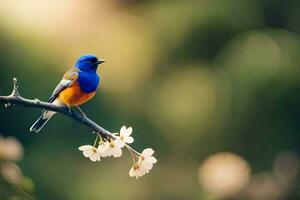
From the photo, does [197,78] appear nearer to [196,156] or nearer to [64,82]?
[196,156]

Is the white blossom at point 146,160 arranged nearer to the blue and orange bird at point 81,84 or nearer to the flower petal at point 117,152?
the flower petal at point 117,152

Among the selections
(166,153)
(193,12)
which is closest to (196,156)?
(166,153)

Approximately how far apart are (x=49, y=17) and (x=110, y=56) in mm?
378

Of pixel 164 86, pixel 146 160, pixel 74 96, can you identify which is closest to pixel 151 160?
pixel 146 160

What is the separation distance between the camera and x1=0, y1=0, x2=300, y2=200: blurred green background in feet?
13.1

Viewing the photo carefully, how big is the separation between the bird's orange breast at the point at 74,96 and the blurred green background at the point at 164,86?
2814 millimetres

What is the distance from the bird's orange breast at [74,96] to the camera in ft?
2.96

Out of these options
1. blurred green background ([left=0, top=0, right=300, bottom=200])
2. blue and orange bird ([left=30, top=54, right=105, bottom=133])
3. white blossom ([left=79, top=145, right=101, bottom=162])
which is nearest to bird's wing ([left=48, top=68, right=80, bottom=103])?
blue and orange bird ([left=30, top=54, right=105, bottom=133])

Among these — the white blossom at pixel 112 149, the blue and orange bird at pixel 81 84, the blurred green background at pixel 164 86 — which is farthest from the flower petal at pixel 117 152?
the blurred green background at pixel 164 86

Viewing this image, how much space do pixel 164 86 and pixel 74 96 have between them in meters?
3.60

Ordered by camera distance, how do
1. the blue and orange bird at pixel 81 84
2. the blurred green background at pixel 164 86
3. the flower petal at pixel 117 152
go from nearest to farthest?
the flower petal at pixel 117 152 < the blue and orange bird at pixel 81 84 < the blurred green background at pixel 164 86

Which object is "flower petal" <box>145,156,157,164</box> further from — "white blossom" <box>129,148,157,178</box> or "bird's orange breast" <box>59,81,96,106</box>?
"bird's orange breast" <box>59,81,96,106</box>

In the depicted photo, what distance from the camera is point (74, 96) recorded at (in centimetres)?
92

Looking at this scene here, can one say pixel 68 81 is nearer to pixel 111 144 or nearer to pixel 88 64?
pixel 88 64
